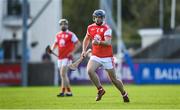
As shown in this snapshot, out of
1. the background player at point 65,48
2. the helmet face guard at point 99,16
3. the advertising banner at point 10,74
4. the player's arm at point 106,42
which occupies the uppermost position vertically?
the helmet face guard at point 99,16

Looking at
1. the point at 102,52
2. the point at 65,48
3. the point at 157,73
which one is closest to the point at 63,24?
the point at 65,48

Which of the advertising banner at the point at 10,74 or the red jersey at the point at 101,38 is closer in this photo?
the red jersey at the point at 101,38

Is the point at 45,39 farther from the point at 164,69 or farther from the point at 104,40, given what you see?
the point at 104,40

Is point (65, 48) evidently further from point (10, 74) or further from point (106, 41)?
point (10, 74)

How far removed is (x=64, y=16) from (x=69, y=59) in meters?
57.7

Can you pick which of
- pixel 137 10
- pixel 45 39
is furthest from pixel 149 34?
pixel 137 10

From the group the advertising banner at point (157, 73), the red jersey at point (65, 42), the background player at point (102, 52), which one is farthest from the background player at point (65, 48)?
the advertising banner at point (157, 73)

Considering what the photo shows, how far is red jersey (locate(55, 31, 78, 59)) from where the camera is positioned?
2692cm

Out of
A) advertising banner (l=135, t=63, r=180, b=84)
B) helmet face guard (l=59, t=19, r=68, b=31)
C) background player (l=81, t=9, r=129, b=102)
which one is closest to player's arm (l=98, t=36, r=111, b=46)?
background player (l=81, t=9, r=129, b=102)

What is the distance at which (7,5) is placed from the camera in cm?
5869

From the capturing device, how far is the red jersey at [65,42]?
88.3 ft

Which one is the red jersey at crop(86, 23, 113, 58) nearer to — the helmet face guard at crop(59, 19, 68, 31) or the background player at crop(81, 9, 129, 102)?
the background player at crop(81, 9, 129, 102)

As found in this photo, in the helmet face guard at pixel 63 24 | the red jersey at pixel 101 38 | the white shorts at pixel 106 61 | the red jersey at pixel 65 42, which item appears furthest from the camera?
the red jersey at pixel 65 42

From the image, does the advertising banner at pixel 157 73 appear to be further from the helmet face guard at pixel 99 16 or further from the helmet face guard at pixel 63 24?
the helmet face guard at pixel 99 16
